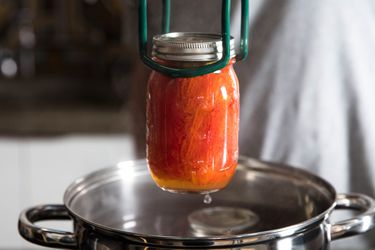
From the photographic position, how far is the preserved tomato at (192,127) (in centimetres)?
47

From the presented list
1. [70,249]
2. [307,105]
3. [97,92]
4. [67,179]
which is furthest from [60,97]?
[70,249]

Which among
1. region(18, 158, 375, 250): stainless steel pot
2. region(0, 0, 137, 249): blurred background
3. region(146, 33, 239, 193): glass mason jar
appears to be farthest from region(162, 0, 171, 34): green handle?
region(0, 0, 137, 249): blurred background

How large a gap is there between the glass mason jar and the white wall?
1.12 m

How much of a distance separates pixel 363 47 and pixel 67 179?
0.98 meters

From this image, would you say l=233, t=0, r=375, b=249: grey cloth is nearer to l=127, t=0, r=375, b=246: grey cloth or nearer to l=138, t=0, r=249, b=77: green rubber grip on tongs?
l=127, t=0, r=375, b=246: grey cloth

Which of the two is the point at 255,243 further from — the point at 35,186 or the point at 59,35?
the point at 59,35

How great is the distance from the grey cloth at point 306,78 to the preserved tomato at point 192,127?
0.94 ft

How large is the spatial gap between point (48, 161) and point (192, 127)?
1.18 metres

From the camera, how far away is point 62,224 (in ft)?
5.44

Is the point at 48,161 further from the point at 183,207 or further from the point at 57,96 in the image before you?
the point at 183,207

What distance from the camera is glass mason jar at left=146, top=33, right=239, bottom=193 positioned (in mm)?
460

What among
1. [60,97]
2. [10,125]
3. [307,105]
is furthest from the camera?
[60,97]

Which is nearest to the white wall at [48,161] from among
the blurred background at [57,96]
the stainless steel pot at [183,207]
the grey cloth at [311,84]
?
the blurred background at [57,96]

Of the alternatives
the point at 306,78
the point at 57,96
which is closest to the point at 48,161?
the point at 57,96
